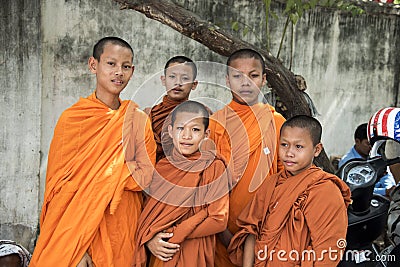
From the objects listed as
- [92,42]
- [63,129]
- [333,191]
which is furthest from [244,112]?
[92,42]

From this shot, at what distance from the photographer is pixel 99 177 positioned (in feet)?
11.5

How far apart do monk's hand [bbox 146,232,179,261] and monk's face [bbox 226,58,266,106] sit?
1066 millimetres

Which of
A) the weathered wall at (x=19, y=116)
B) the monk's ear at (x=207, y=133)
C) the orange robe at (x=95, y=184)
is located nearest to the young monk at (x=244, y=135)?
the monk's ear at (x=207, y=133)

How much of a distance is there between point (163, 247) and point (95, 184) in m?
0.53

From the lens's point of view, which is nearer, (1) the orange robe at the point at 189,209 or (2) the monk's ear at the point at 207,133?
(1) the orange robe at the point at 189,209

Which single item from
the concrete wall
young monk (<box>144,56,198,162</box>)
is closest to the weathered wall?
the concrete wall

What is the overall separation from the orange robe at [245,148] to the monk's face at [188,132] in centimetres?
31

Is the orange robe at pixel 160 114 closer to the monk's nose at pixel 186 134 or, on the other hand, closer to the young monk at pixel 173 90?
the young monk at pixel 173 90

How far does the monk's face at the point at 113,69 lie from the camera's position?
12.1ft

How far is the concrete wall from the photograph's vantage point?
5422mm

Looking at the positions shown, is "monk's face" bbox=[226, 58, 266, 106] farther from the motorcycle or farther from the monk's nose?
the motorcycle

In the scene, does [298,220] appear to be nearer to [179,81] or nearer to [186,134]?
[186,134]

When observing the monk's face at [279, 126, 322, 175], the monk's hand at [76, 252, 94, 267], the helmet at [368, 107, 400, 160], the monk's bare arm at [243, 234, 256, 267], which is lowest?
the monk's hand at [76, 252, 94, 267]

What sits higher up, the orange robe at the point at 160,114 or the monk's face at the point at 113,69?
the monk's face at the point at 113,69
